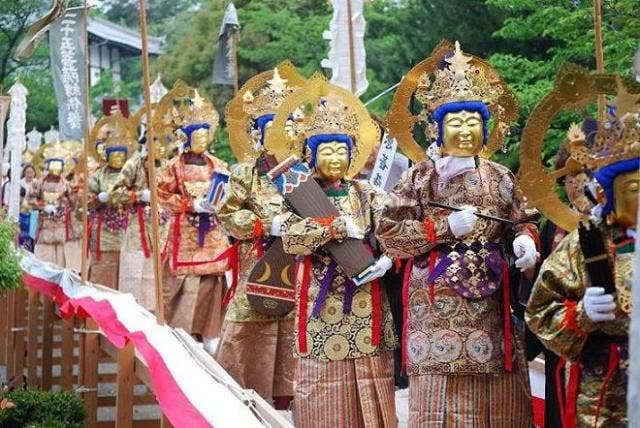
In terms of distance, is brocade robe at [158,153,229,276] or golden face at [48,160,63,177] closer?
brocade robe at [158,153,229,276]

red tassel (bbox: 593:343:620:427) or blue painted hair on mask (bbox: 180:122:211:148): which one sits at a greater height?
blue painted hair on mask (bbox: 180:122:211:148)

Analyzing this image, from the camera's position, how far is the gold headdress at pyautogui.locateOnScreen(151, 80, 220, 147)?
9.16 metres

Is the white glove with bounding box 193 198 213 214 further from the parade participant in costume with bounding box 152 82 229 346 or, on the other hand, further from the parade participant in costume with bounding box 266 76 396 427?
→ the parade participant in costume with bounding box 266 76 396 427

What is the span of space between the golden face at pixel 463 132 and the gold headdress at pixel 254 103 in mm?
2287

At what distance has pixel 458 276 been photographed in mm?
4938

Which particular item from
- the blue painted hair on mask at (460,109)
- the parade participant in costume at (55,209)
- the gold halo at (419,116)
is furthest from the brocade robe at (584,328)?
the parade participant in costume at (55,209)

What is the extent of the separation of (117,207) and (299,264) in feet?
20.6

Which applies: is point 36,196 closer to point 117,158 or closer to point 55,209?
point 55,209

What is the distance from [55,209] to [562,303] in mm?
12962

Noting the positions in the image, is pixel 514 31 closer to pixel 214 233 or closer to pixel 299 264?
pixel 214 233

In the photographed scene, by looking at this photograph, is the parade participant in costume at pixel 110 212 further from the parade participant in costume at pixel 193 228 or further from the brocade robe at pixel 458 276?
the brocade robe at pixel 458 276

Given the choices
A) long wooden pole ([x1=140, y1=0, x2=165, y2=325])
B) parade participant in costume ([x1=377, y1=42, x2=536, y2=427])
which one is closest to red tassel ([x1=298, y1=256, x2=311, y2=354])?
parade participant in costume ([x1=377, y1=42, x2=536, y2=427])

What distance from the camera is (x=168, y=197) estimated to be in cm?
930

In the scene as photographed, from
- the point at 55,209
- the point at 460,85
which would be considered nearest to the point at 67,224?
the point at 55,209
